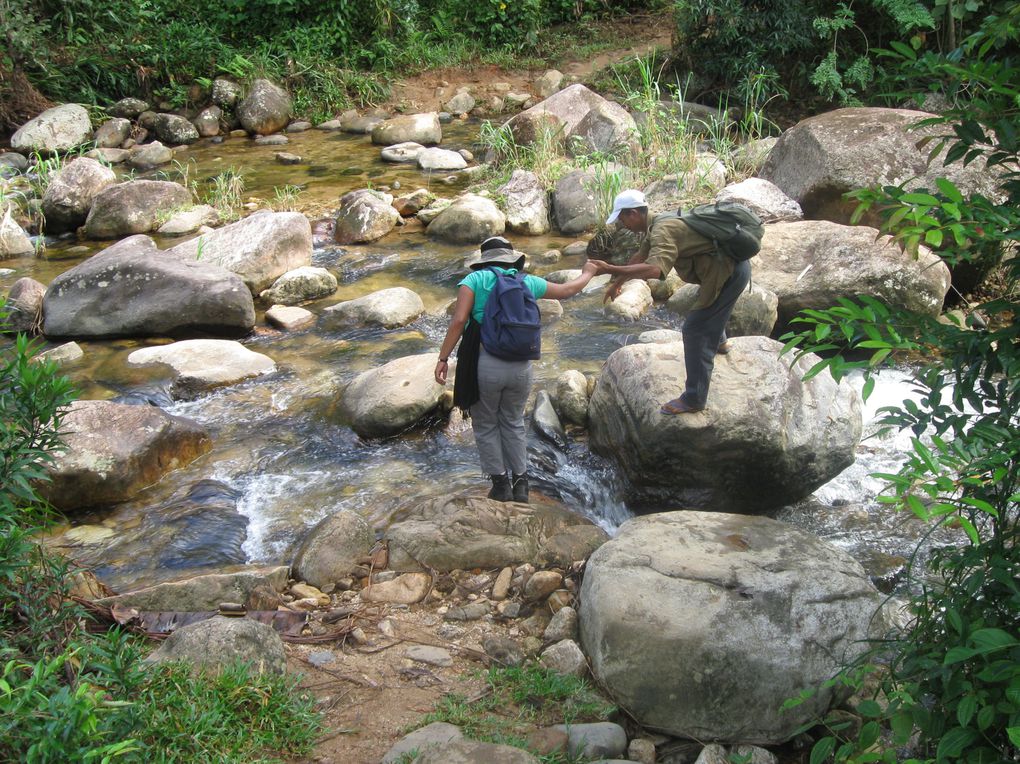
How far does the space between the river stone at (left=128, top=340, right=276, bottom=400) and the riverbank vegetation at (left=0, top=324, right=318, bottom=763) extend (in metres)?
3.78

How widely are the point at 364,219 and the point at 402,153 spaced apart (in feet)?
11.5

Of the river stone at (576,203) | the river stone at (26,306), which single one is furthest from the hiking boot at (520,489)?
the river stone at (26,306)

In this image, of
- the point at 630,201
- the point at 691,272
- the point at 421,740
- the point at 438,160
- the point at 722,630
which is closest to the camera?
the point at 421,740

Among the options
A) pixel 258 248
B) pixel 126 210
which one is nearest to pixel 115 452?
pixel 258 248

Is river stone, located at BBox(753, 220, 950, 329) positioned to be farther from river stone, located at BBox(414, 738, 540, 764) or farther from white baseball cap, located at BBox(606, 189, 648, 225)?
river stone, located at BBox(414, 738, 540, 764)

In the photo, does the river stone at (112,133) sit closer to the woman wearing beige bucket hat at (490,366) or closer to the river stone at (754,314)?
the river stone at (754,314)

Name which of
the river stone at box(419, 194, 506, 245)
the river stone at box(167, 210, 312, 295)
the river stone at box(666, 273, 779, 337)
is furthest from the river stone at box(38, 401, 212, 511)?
the river stone at box(419, 194, 506, 245)

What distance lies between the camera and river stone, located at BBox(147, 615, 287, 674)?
3.54 m

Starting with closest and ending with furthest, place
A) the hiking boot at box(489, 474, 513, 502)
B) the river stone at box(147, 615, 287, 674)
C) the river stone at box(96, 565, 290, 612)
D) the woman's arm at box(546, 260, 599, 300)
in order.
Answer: the river stone at box(147, 615, 287, 674) → the river stone at box(96, 565, 290, 612) → the woman's arm at box(546, 260, 599, 300) → the hiking boot at box(489, 474, 513, 502)

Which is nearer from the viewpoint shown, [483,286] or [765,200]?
[483,286]

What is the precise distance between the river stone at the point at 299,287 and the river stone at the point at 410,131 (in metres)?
5.96

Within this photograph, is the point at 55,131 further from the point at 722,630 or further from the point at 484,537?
the point at 722,630

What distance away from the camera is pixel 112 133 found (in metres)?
14.2

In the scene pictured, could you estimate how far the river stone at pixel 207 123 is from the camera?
1512cm
